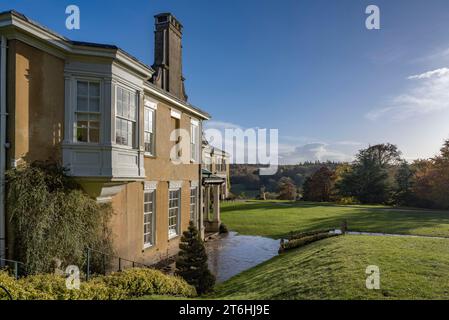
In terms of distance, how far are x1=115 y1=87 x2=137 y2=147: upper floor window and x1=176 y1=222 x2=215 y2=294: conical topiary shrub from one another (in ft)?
12.4

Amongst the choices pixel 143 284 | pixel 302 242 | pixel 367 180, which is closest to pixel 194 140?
pixel 302 242

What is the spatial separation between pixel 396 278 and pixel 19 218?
964 cm

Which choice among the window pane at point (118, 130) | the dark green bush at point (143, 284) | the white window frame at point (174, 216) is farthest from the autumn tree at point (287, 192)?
the window pane at point (118, 130)

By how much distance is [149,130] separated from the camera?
42.7 ft

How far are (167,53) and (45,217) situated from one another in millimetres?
10860

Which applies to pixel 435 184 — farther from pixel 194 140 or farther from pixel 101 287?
pixel 101 287

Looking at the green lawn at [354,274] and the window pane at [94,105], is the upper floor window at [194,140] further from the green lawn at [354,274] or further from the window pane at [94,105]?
the window pane at [94,105]

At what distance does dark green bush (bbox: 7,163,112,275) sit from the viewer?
7.46m

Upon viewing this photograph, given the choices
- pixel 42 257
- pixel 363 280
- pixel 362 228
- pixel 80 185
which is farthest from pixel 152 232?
pixel 362 228

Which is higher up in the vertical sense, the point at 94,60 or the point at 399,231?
the point at 94,60

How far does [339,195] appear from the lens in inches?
2003

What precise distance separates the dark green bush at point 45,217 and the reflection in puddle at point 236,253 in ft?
19.7
